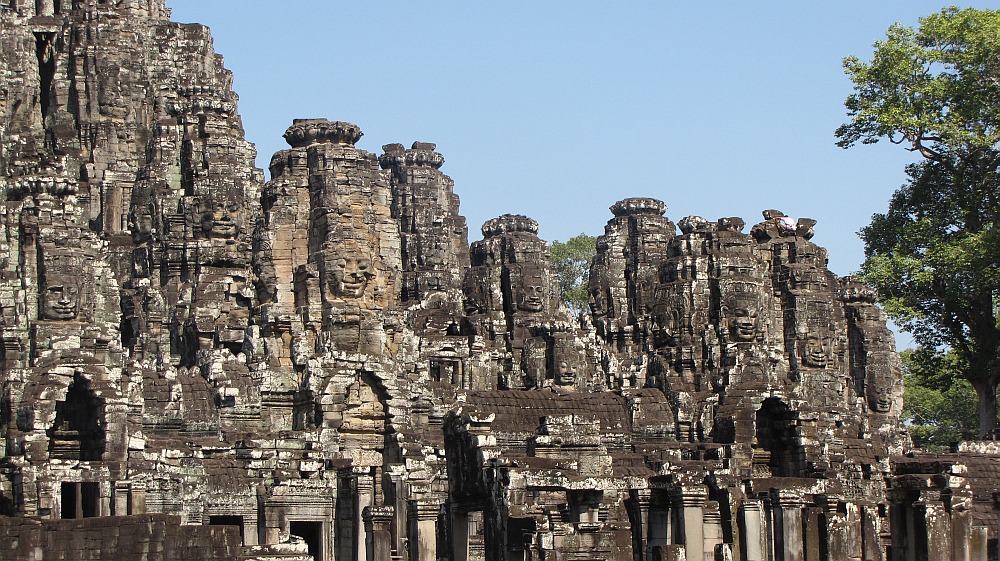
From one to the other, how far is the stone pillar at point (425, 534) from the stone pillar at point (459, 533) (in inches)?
31.0

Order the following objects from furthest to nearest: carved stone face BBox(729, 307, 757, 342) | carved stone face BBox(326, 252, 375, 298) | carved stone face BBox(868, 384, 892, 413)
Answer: carved stone face BBox(868, 384, 892, 413) < carved stone face BBox(729, 307, 757, 342) < carved stone face BBox(326, 252, 375, 298)

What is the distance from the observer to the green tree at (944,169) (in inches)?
2591

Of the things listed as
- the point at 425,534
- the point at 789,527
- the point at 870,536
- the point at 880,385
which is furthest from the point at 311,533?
the point at 880,385

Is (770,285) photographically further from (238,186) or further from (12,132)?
(12,132)

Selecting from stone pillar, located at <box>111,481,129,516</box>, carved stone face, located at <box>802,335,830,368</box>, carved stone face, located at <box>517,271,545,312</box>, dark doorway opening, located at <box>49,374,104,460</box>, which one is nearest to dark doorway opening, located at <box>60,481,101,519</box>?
stone pillar, located at <box>111,481,129,516</box>

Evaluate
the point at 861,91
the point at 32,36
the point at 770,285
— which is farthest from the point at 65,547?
the point at 861,91

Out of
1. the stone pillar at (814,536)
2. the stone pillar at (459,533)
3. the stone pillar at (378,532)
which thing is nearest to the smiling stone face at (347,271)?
the stone pillar at (378,532)

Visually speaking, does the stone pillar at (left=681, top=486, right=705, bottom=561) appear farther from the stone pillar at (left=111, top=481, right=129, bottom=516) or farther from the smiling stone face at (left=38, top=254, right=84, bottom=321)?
the smiling stone face at (left=38, top=254, right=84, bottom=321)

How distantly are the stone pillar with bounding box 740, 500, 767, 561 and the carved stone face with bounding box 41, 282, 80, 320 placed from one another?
591 inches

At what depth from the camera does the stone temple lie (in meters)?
38.2

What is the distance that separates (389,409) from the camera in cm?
4459

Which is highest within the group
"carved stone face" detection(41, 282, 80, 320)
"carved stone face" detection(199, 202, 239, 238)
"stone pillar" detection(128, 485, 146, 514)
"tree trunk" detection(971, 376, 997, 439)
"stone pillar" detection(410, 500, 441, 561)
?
"carved stone face" detection(199, 202, 239, 238)

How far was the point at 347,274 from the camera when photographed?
47438 mm

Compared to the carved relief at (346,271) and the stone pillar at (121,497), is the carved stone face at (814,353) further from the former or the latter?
the stone pillar at (121,497)
